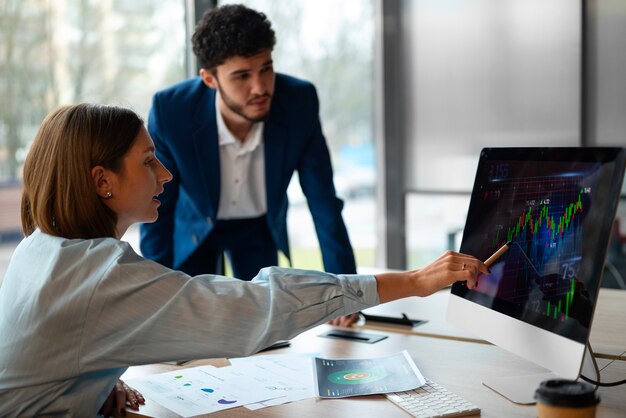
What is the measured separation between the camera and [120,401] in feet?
4.93

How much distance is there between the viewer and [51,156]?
146 cm

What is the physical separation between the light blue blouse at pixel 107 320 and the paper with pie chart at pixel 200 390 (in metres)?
0.16

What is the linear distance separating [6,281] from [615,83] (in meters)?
3.28

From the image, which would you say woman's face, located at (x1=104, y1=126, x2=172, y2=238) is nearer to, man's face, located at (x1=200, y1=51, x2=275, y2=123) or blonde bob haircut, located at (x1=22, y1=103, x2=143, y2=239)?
blonde bob haircut, located at (x1=22, y1=103, x2=143, y2=239)

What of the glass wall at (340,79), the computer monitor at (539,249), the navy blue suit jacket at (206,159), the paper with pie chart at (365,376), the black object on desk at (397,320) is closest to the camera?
the computer monitor at (539,249)

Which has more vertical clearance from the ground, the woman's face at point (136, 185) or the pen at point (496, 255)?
the woman's face at point (136, 185)

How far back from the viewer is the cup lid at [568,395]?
111 cm

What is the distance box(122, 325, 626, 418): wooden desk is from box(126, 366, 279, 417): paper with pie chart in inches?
1.2

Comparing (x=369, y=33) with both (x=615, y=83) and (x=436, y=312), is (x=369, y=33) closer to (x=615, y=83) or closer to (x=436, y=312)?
(x=615, y=83)

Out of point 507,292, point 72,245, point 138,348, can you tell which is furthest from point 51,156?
point 507,292

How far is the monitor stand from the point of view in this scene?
1.47 metres

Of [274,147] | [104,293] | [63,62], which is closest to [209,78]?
[274,147]

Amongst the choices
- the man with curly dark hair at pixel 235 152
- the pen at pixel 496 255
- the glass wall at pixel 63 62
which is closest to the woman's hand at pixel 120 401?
the pen at pixel 496 255

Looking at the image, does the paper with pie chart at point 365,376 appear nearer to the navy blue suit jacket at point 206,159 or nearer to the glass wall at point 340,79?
the navy blue suit jacket at point 206,159
